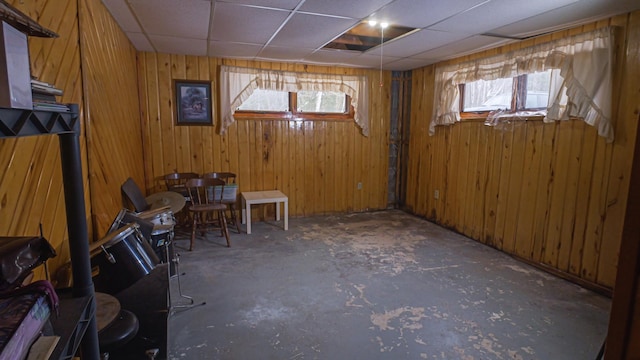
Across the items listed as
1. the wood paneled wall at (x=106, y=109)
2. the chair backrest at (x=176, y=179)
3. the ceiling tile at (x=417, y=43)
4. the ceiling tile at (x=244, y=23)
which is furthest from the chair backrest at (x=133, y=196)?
the ceiling tile at (x=417, y=43)

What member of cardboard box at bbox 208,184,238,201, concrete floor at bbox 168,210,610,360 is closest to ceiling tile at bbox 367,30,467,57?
concrete floor at bbox 168,210,610,360

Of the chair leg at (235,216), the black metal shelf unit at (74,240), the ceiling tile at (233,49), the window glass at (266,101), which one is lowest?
the chair leg at (235,216)

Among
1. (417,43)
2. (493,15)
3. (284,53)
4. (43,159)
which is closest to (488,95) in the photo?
(417,43)

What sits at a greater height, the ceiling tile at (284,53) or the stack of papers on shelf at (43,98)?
the ceiling tile at (284,53)

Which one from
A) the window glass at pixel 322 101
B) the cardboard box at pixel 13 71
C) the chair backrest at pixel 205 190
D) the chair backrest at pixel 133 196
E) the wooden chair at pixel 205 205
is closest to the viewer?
the cardboard box at pixel 13 71

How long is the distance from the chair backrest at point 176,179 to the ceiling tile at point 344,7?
8.59 ft

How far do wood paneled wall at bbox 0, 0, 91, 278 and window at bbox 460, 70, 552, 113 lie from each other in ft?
12.3

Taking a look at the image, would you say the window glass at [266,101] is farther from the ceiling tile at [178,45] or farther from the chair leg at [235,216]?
the chair leg at [235,216]

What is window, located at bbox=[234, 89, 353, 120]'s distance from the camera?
4.71 metres

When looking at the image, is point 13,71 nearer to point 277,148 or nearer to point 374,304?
point 374,304

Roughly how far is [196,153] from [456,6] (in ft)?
11.2

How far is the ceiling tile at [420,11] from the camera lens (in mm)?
2486

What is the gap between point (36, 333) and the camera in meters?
0.71

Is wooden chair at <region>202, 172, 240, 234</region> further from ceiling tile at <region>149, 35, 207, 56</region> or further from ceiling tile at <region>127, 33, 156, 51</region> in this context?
ceiling tile at <region>127, 33, 156, 51</region>
